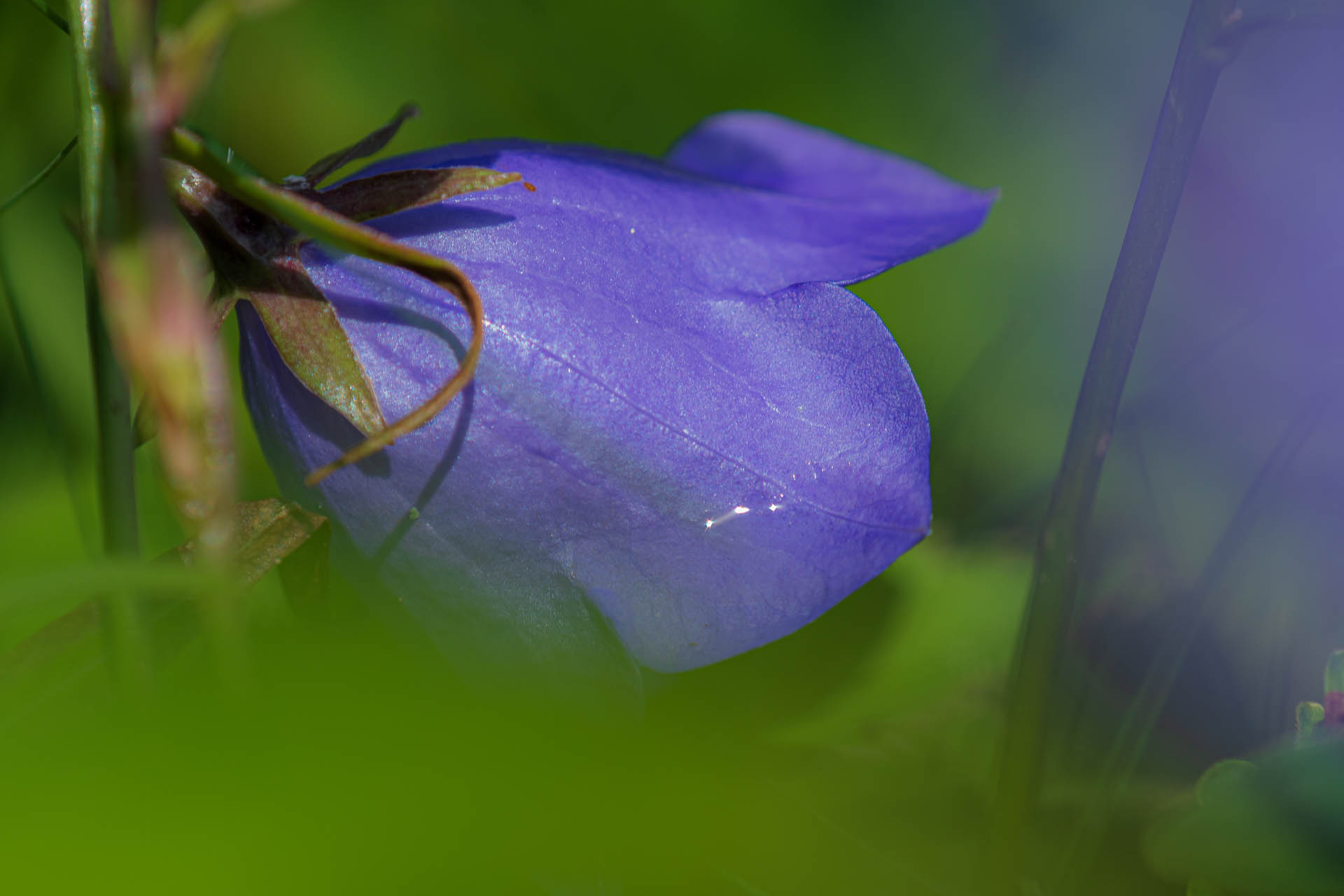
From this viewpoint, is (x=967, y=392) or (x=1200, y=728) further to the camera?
(x=967, y=392)

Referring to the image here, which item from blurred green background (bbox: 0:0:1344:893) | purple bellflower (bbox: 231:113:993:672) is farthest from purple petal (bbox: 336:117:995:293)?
blurred green background (bbox: 0:0:1344:893)

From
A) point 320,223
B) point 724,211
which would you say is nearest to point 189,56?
point 320,223

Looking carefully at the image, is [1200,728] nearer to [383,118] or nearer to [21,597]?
[21,597]

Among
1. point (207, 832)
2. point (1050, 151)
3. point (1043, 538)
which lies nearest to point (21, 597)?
point (207, 832)

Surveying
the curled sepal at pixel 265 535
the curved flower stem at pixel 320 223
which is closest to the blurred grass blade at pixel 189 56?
the curved flower stem at pixel 320 223

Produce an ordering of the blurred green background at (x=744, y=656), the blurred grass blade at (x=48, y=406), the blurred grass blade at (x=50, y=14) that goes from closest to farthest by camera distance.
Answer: the blurred green background at (x=744, y=656), the blurred grass blade at (x=50, y=14), the blurred grass blade at (x=48, y=406)

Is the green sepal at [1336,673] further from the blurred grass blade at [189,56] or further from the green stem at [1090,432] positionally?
the blurred grass blade at [189,56]
